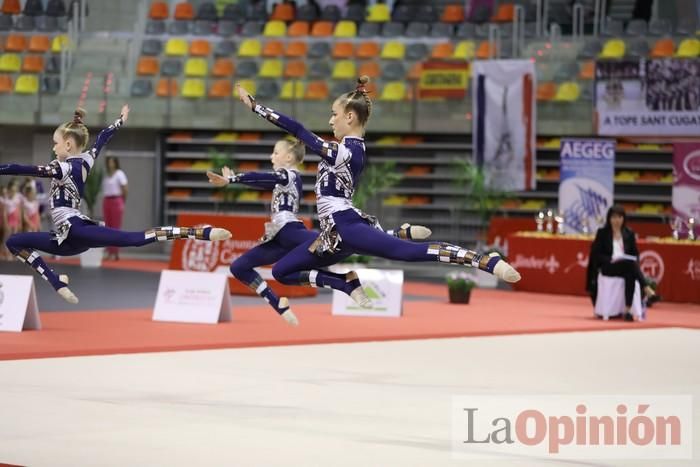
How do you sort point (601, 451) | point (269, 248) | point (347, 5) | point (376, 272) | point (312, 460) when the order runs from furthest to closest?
point (347, 5)
point (376, 272)
point (269, 248)
point (601, 451)
point (312, 460)

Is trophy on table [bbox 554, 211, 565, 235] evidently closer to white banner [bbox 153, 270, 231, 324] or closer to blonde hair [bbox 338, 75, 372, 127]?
white banner [bbox 153, 270, 231, 324]

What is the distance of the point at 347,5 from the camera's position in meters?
28.1

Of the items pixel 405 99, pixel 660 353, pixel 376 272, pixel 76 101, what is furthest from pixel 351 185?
pixel 76 101

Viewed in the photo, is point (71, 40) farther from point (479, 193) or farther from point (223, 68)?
point (479, 193)

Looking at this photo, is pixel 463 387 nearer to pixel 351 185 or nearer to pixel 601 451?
pixel 351 185

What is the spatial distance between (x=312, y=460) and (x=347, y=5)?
72.8ft

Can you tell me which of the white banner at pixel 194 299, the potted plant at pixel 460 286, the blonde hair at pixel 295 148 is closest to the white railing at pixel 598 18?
the potted plant at pixel 460 286

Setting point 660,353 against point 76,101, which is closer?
point 660,353

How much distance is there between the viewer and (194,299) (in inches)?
557

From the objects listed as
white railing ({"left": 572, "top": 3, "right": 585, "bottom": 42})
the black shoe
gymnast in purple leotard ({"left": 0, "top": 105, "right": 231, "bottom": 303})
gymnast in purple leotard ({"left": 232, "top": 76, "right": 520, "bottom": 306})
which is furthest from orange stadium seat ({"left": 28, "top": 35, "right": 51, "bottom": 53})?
gymnast in purple leotard ({"left": 232, "top": 76, "right": 520, "bottom": 306})

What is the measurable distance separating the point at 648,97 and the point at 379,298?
23.8 feet

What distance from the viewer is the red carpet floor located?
11781mm

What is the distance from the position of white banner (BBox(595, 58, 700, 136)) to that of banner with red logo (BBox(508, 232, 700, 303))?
256cm

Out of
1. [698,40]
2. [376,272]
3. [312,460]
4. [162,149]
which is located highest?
[698,40]
